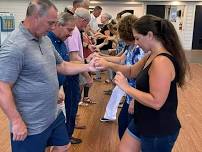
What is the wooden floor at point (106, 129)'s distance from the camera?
344cm

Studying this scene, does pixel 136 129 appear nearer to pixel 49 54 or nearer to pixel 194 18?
pixel 49 54

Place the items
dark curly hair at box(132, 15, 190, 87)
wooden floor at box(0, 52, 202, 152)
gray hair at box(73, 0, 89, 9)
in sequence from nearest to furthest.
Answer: dark curly hair at box(132, 15, 190, 87) < wooden floor at box(0, 52, 202, 152) < gray hair at box(73, 0, 89, 9)

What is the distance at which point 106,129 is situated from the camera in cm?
399

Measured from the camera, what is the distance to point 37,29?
5.80ft

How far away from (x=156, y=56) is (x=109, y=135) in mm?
2182

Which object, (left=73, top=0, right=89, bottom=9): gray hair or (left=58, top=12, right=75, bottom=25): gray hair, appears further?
(left=73, top=0, right=89, bottom=9): gray hair

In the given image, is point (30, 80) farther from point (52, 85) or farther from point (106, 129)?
point (106, 129)

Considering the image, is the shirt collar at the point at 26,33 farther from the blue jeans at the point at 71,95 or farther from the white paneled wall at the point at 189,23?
the white paneled wall at the point at 189,23

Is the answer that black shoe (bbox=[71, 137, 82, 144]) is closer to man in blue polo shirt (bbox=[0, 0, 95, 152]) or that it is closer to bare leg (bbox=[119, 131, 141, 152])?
bare leg (bbox=[119, 131, 141, 152])

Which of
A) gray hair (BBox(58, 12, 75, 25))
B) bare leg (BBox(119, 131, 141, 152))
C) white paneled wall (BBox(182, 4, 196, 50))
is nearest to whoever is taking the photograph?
bare leg (BBox(119, 131, 141, 152))

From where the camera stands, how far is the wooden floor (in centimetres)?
344

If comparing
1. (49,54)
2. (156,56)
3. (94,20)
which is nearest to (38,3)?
(49,54)

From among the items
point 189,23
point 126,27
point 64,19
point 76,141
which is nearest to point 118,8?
point 189,23

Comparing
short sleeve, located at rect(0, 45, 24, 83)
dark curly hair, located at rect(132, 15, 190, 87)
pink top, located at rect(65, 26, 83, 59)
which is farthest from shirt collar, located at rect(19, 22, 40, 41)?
pink top, located at rect(65, 26, 83, 59)
